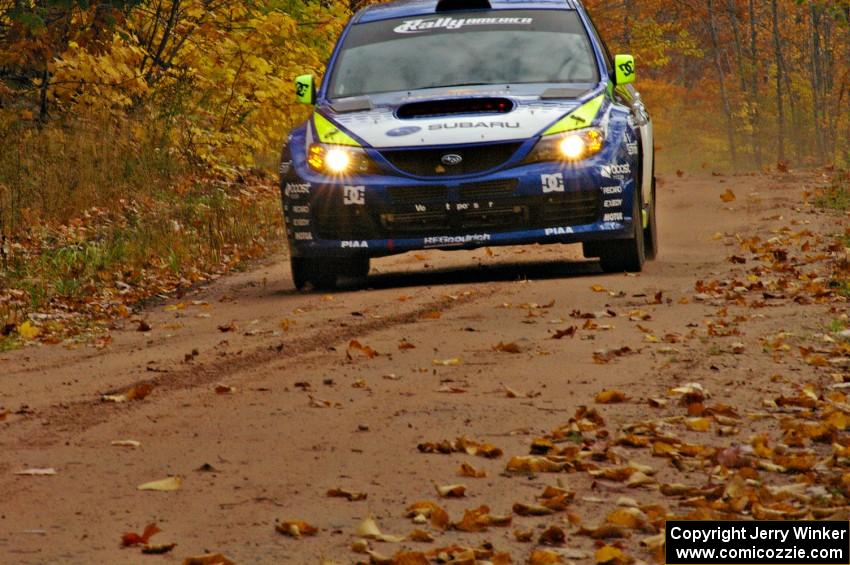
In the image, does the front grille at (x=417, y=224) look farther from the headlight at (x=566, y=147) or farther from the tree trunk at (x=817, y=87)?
the tree trunk at (x=817, y=87)

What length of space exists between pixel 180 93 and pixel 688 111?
38.9m

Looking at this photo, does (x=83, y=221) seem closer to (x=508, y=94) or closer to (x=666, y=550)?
(x=508, y=94)

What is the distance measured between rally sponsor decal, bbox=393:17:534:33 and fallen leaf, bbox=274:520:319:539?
784 centimetres

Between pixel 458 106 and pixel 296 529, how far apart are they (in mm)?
6550

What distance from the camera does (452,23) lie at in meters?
12.4

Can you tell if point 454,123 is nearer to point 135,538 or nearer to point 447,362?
point 447,362

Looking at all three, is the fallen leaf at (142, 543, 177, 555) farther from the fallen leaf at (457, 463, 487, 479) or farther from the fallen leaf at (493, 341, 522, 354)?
the fallen leaf at (493, 341, 522, 354)

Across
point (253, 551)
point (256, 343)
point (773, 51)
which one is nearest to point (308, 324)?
point (256, 343)

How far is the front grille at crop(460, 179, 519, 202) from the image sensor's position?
11047mm

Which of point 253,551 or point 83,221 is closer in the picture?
point 253,551

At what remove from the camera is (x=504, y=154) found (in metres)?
11.0

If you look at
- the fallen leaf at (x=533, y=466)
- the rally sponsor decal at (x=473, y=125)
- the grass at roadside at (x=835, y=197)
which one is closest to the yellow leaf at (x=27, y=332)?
the rally sponsor decal at (x=473, y=125)

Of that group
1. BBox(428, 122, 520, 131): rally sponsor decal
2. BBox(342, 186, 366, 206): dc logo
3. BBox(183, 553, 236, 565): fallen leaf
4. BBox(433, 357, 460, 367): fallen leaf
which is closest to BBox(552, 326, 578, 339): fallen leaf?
BBox(433, 357, 460, 367): fallen leaf

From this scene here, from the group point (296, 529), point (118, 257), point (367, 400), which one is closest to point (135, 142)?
point (118, 257)
